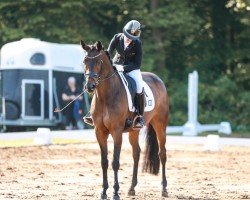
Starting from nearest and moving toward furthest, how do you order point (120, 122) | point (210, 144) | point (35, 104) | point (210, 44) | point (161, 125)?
1. point (120, 122)
2. point (161, 125)
3. point (210, 144)
4. point (35, 104)
5. point (210, 44)

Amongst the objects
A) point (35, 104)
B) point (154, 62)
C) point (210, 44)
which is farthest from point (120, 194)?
point (210, 44)

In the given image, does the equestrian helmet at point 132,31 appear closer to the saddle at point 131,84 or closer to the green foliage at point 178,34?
the saddle at point 131,84

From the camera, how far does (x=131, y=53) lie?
11445 mm

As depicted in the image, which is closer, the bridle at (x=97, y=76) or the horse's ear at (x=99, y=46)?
the bridle at (x=97, y=76)

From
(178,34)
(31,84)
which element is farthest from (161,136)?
(178,34)

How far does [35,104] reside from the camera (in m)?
24.4

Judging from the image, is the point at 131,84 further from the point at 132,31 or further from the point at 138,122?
the point at 132,31

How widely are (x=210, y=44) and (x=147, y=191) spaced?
21.9 m

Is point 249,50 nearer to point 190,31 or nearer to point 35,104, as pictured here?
point 190,31

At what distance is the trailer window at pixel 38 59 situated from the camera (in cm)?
2438

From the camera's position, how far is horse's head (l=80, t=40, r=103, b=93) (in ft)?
33.3

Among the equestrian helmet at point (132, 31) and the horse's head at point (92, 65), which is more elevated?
the equestrian helmet at point (132, 31)

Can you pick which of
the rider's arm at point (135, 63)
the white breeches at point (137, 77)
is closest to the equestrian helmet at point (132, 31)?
the rider's arm at point (135, 63)

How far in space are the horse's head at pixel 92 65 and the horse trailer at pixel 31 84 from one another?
545 inches
